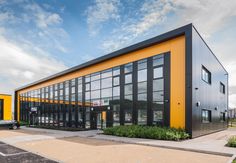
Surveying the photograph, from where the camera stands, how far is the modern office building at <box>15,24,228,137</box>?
14820mm

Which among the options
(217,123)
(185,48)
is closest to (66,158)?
(185,48)

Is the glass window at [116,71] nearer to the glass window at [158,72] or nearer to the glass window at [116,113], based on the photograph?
the glass window at [116,113]

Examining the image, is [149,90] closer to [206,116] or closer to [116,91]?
[116,91]

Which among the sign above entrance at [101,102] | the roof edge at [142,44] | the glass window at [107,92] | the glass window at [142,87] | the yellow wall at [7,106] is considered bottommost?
the yellow wall at [7,106]

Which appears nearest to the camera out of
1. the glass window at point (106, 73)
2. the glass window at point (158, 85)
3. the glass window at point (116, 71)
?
the glass window at point (158, 85)

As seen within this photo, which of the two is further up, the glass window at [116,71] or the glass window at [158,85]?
the glass window at [116,71]

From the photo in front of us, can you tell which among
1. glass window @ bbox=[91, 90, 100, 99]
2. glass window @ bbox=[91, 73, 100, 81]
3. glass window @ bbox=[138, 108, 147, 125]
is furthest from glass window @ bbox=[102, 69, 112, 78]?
glass window @ bbox=[138, 108, 147, 125]

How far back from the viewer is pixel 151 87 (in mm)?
16859

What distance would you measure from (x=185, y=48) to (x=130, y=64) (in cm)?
589

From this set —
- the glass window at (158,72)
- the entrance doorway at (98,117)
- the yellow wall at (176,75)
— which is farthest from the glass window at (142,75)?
the entrance doorway at (98,117)

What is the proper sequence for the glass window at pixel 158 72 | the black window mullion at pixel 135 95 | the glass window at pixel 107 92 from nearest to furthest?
the glass window at pixel 158 72, the black window mullion at pixel 135 95, the glass window at pixel 107 92

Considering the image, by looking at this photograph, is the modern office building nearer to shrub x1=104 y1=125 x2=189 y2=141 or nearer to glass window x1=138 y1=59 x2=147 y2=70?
glass window x1=138 y1=59 x2=147 y2=70

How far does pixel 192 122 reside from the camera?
14102 mm

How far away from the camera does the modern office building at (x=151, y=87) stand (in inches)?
583
